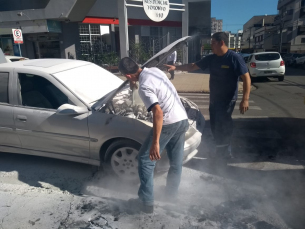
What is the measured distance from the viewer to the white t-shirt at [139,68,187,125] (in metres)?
2.58

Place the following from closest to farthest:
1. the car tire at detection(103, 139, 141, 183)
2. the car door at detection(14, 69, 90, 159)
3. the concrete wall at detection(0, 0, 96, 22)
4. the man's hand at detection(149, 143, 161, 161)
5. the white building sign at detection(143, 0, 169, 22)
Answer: the man's hand at detection(149, 143, 161, 161)
the car tire at detection(103, 139, 141, 183)
the car door at detection(14, 69, 90, 159)
the white building sign at detection(143, 0, 169, 22)
the concrete wall at detection(0, 0, 96, 22)

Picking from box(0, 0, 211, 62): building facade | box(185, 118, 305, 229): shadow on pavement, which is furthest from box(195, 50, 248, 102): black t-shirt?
box(0, 0, 211, 62): building facade

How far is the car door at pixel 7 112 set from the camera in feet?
12.9

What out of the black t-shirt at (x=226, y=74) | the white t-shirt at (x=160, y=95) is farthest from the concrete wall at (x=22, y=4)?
the white t-shirt at (x=160, y=95)

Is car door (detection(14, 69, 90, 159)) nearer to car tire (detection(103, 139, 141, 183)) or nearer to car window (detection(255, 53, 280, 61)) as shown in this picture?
car tire (detection(103, 139, 141, 183))

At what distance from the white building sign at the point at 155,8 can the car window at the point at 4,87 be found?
20.9 feet

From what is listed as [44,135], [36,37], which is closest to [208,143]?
[44,135]

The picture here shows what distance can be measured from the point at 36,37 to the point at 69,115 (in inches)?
616

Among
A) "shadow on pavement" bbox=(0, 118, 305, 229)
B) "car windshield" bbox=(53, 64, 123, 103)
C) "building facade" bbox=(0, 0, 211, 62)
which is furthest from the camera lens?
"building facade" bbox=(0, 0, 211, 62)

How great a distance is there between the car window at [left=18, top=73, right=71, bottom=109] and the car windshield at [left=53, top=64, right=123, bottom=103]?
20 cm

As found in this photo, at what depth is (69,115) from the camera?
3.62 m

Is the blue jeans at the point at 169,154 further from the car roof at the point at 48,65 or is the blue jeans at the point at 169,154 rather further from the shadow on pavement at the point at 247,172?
the car roof at the point at 48,65

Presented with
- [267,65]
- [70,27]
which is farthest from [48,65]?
[70,27]

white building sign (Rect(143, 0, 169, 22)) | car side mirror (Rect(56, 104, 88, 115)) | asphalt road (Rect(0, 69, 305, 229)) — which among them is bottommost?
asphalt road (Rect(0, 69, 305, 229))
